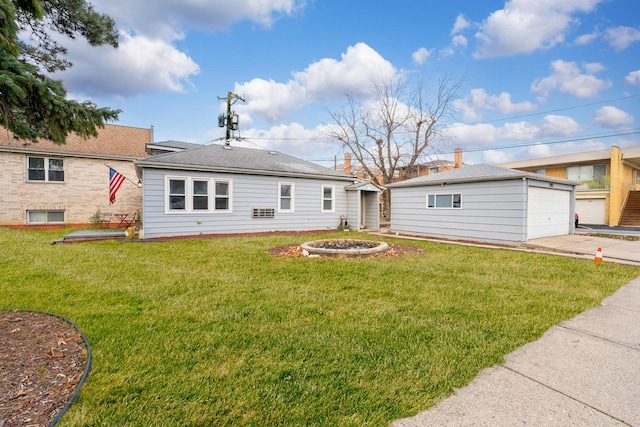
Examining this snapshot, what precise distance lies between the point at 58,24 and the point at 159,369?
19.5 ft

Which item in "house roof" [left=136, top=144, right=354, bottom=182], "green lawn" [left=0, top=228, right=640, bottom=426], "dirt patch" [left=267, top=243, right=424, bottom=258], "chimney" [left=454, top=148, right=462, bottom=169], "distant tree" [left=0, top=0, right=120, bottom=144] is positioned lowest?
"green lawn" [left=0, top=228, right=640, bottom=426]

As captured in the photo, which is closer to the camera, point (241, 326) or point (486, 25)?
point (241, 326)

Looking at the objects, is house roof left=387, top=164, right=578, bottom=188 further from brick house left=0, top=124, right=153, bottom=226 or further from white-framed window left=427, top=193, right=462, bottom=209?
brick house left=0, top=124, right=153, bottom=226

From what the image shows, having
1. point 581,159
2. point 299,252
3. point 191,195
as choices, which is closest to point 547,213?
point 299,252

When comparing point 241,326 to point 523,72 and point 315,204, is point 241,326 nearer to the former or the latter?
point 315,204

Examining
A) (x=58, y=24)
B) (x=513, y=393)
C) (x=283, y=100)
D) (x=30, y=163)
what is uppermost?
(x=283, y=100)

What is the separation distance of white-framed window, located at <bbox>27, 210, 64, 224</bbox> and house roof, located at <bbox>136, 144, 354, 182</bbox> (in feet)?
26.3

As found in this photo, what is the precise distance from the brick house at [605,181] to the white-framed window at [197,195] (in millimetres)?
22198

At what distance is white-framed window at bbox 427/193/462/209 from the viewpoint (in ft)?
39.2

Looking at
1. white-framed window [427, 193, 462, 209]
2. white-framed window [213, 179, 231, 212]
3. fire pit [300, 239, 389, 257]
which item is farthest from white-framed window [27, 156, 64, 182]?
white-framed window [427, 193, 462, 209]

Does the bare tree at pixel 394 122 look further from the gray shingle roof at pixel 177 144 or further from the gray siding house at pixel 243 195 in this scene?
the gray shingle roof at pixel 177 144

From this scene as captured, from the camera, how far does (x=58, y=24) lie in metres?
4.84

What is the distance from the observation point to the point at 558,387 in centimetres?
224

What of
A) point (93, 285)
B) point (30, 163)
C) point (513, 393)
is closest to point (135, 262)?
Answer: point (93, 285)
